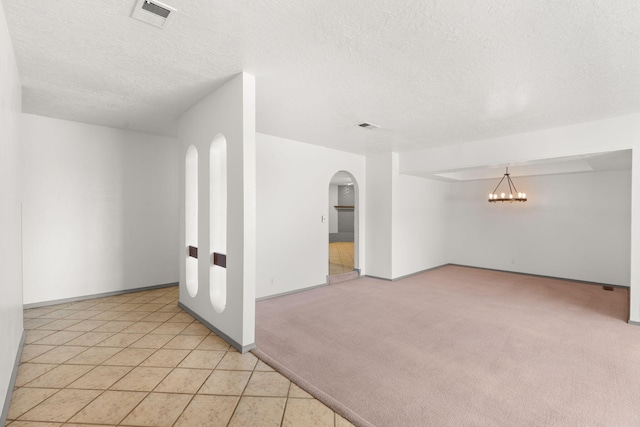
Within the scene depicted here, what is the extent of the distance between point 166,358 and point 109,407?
0.71 meters

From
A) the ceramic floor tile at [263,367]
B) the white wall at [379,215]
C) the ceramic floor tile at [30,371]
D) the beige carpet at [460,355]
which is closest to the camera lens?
the beige carpet at [460,355]

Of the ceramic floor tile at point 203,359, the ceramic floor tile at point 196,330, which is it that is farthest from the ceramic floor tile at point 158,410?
the ceramic floor tile at point 196,330

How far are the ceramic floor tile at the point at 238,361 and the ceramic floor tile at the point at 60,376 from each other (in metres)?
1.18

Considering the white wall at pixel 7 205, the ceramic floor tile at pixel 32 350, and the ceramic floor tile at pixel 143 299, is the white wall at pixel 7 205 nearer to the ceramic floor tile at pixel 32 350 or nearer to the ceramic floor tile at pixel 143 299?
the ceramic floor tile at pixel 32 350

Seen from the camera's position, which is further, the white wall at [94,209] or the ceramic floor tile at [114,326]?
the white wall at [94,209]

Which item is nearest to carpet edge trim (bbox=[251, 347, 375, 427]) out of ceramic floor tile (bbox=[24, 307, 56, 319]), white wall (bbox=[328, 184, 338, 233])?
ceramic floor tile (bbox=[24, 307, 56, 319])

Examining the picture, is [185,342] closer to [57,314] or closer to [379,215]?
[57,314]

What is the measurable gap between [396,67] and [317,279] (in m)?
4.17

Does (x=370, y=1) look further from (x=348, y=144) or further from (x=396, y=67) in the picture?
(x=348, y=144)

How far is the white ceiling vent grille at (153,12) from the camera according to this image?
6.20ft

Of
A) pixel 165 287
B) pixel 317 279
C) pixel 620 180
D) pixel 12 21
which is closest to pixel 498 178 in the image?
pixel 620 180

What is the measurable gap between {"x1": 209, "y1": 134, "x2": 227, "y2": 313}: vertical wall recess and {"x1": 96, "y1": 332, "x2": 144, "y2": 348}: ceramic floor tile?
891 mm

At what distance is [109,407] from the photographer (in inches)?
83.1

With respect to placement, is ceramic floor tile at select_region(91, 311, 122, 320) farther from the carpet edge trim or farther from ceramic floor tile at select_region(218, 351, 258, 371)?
the carpet edge trim
